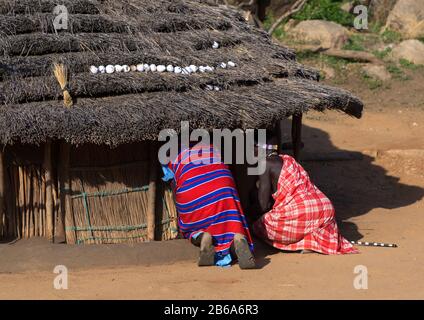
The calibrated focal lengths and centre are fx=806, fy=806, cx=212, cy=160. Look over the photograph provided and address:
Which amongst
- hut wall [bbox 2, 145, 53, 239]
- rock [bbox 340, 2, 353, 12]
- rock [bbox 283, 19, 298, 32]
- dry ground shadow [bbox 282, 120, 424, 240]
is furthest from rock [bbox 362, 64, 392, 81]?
hut wall [bbox 2, 145, 53, 239]

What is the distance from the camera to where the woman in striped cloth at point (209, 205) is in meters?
7.55

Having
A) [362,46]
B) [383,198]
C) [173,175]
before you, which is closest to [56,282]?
[173,175]

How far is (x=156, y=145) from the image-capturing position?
26.9 ft

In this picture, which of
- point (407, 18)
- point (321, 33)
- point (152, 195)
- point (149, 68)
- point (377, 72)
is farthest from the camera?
point (407, 18)

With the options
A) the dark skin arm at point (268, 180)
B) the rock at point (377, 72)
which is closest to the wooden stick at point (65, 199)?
the dark skin arm at point (268, 180)

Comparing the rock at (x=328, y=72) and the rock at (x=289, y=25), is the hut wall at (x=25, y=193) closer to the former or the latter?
the rock at (x=328, y=72)

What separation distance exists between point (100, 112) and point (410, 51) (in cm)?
1267

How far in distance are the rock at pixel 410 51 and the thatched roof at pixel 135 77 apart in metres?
9.67

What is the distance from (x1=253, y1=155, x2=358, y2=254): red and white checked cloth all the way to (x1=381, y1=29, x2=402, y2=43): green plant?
12.3 metres

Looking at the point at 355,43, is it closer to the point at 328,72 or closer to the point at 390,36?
the point at 390,36

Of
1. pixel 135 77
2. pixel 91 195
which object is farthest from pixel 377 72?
pixel 91 195

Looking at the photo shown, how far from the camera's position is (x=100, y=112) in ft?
24.7

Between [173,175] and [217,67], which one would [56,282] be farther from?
[217,67]

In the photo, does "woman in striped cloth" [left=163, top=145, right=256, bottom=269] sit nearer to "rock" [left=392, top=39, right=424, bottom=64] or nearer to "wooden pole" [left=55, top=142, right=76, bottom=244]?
"wooden pole" [left=55, top=142, right=76, bottom=244]
